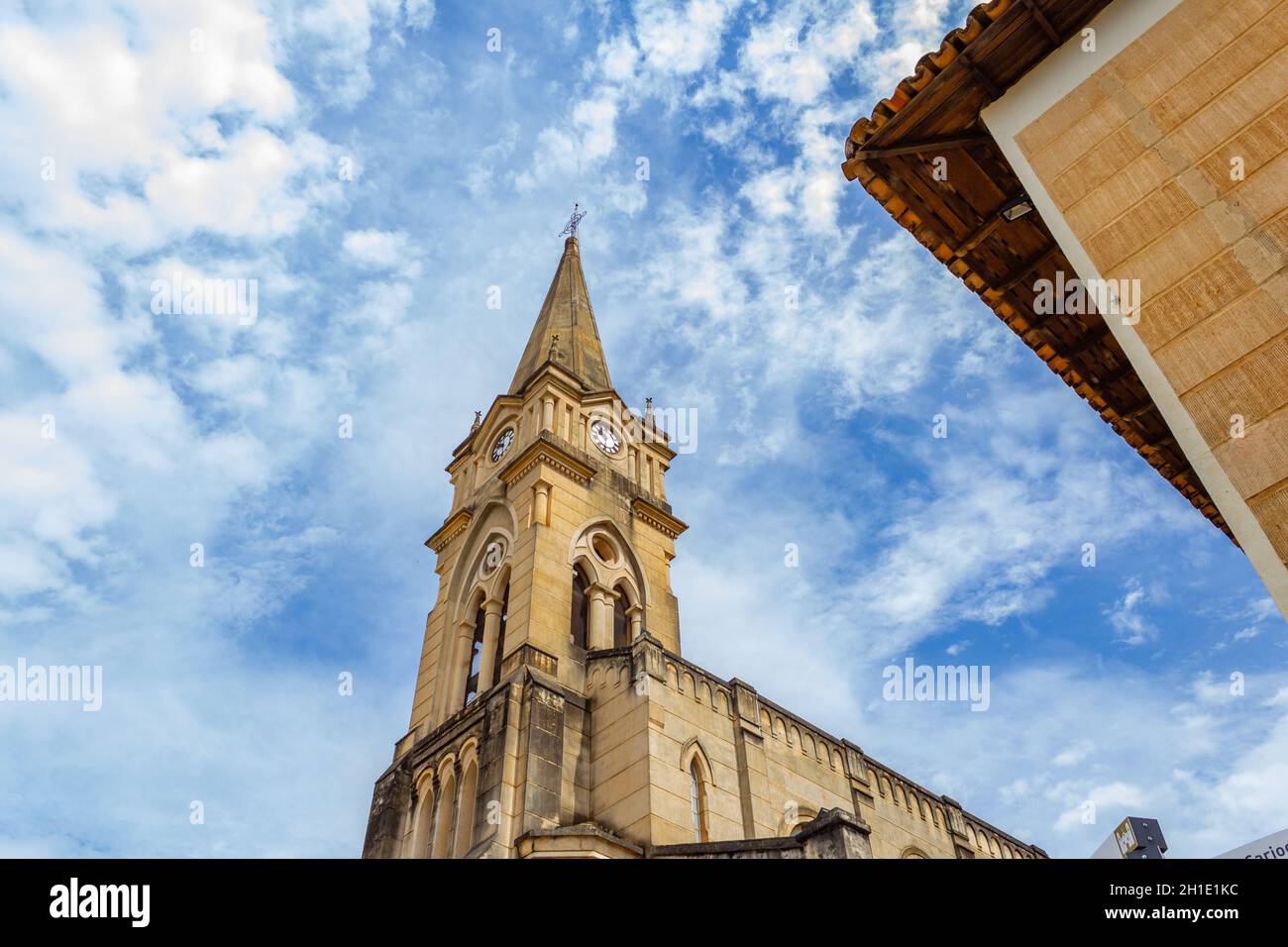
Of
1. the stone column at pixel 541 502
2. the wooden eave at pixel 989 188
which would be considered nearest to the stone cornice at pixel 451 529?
the stone column at pixel 541 502

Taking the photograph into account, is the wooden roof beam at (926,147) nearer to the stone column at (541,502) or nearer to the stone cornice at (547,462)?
the stone column at (541,502)

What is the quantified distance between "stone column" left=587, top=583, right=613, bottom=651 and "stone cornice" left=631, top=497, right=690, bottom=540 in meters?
3.67

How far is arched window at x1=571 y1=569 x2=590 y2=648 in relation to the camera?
26.8 m

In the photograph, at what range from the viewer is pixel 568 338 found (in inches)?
1428

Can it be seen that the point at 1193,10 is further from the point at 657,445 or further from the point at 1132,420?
the point at 657,445

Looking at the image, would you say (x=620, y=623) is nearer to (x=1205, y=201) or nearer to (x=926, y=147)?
(x=926, y=147)

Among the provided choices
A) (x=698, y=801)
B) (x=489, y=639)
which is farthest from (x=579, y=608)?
(x=698, y=801)

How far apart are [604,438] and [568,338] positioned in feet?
18.6

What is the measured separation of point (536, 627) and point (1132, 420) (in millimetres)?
15805

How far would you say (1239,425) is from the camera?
822 centimetres
